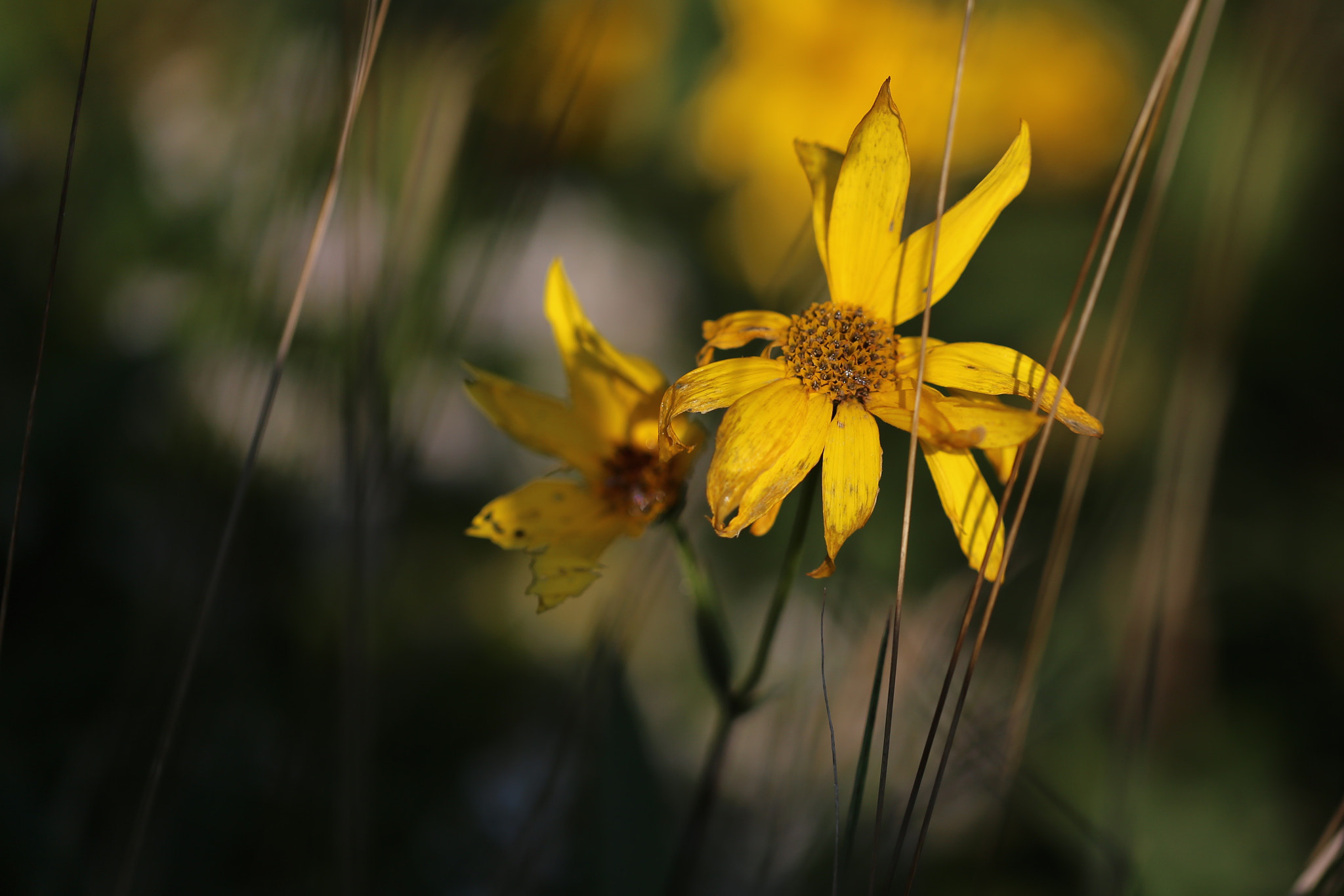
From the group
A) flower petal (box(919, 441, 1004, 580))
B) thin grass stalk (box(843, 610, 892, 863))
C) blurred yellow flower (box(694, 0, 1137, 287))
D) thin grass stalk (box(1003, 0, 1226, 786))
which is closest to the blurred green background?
blurred yellow flower (box(694, 0, 1137, 287))

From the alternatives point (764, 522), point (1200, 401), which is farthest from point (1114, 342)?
point (1200, 401)

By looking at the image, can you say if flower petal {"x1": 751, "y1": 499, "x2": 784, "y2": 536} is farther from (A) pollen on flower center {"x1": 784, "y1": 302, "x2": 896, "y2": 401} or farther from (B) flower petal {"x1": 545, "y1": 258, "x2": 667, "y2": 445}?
(B) flower petal {"x1": 545, "y1": 258, "x2": 667, "y2": 445}

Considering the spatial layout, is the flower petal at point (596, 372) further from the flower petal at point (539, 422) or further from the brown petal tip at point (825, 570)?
the brown petal tip at point (825, 570)

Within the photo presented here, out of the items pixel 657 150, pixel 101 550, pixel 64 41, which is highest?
pixel 657 150

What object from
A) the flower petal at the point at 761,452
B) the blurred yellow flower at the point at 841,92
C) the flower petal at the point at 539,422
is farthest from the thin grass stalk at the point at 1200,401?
the flower petal at the point at 539,422

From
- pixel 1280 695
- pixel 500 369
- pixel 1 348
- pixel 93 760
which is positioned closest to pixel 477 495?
pixel 500 369

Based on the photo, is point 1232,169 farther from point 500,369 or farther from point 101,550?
point 101,550
